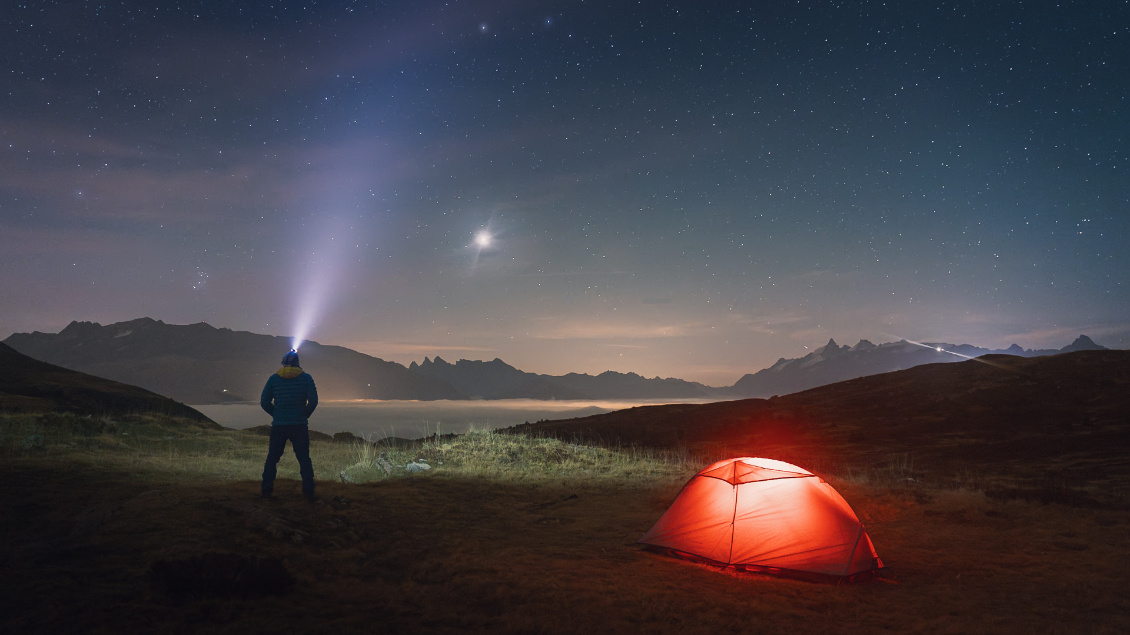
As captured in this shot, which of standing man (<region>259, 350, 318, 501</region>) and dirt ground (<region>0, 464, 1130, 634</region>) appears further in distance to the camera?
standing man (<region>259, 350, 318, 501</region>)

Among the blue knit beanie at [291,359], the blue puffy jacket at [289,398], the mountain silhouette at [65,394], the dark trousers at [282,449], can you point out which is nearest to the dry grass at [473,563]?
the dark trousers at [282,449]

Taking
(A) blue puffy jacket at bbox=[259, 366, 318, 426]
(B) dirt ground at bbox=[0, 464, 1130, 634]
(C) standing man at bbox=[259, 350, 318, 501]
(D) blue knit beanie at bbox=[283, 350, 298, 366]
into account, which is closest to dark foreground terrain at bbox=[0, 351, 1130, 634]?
(B) dirt ground at bbox=[0, 464, 1130, 634]

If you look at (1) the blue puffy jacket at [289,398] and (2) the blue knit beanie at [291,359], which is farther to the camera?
(2) the blue knit beanie at [291,359]

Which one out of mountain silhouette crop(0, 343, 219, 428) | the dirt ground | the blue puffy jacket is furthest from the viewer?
mountain silhouette crop(0, 343, 219, 428)

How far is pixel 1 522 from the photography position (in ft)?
27.7

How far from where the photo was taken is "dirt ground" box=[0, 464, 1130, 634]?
627 centimetres

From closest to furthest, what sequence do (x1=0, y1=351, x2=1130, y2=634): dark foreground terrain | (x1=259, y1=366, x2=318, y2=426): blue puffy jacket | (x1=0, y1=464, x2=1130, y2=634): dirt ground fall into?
(x1=0, y1=464, x2=1130, y2=634): dirt ground → (x1=0, y1=351, x2=1130, y2=634): dark foreground terrain → (x1=259, y1=366, x2=318, y2=426): blue puffy jacket

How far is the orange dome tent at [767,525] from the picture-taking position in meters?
9.02

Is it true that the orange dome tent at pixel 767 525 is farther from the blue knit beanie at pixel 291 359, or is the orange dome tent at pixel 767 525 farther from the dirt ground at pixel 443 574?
the blue knit beanie at pixel 291 359

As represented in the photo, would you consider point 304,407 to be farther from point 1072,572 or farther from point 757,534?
point 1072,572

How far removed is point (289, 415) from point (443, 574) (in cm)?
466

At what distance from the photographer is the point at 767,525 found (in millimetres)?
9547

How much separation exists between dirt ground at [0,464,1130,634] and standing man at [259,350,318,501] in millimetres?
505

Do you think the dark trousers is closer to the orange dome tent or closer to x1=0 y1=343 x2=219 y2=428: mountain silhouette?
the orange dome tent
